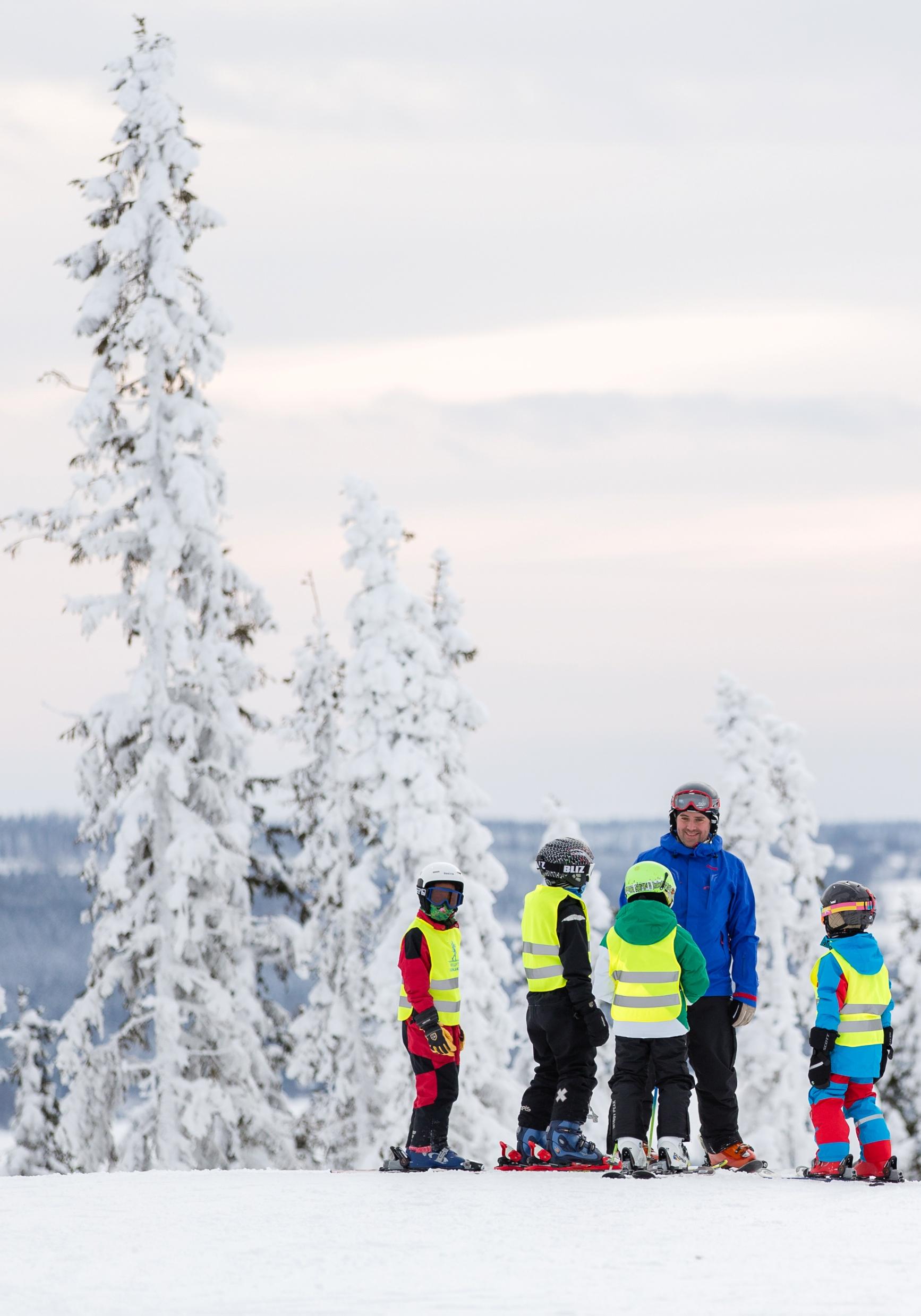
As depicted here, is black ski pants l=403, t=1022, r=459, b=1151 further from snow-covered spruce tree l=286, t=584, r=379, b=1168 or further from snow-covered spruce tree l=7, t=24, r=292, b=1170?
snow-covered spruce tree l=286, t=584, r=379, b=1168

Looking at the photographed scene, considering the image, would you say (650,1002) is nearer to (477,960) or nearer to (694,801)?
(694,801)

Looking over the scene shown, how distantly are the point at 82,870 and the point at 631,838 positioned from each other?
117670 mm

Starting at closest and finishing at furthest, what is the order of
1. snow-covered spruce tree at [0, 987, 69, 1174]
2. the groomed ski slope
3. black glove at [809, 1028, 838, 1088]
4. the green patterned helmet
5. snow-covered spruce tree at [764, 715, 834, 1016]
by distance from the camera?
the groomed ski slope < black glove at [809, 1028, 838, 1088] < the green patterned helmet < snow-covered spruce tree at [0, 987, 69, 1174] < snow-covered spruce tree at [764, 715, 834, 1016]

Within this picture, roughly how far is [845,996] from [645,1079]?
1.37 meters

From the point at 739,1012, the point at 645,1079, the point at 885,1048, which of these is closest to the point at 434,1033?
the point at 645,1079

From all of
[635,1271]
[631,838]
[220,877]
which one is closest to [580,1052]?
[635,1271]

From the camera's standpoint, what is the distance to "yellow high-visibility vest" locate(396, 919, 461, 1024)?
9953 millimetres

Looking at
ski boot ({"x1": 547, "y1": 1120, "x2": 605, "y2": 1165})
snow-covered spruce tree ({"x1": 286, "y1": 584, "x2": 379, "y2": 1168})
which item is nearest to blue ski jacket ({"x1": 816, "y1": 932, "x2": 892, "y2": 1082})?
ski boot ({"x1": 547, "y1": 1120, "x2": 605, "y2": 1165})

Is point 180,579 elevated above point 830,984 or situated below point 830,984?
above

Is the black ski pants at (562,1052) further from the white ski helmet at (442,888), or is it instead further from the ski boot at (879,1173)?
the ski boot at (879,1173)

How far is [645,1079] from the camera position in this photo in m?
9.49

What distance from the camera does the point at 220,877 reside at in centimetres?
2116

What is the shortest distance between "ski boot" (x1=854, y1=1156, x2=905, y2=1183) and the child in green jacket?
3.73 feet

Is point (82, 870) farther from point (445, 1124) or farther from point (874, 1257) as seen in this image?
point (874, 1257)
